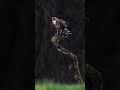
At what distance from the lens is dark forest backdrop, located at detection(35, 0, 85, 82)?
2.30 metres

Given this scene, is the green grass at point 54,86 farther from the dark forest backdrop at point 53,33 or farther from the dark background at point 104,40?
the dark background at point 104,40

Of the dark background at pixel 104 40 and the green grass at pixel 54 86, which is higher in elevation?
the dark background at pixel 104 40

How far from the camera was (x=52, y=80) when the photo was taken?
2.30 metres

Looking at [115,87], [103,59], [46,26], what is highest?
[46,26]
